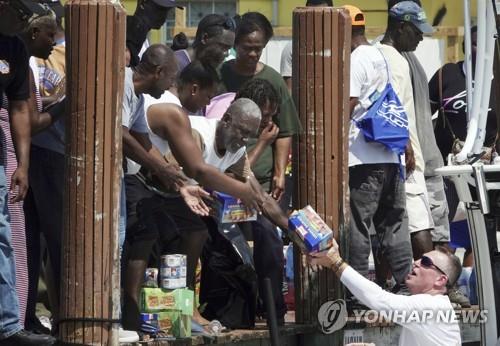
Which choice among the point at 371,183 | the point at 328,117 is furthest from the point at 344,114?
the point at 371,183

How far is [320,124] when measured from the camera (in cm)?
962

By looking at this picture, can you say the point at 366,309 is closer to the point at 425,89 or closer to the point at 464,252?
the point at 425,89

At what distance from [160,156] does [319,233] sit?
1.01m

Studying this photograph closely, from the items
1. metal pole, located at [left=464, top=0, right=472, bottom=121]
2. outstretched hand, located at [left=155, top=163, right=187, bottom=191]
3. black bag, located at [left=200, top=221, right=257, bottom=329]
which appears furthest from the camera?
black bag, located at [left=200, top=221, right=257, bottom=329]

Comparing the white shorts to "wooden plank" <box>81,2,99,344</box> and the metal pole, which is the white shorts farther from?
"wooden plank" <box>81,2,99,344</box>

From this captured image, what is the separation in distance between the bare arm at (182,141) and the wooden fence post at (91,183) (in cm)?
63

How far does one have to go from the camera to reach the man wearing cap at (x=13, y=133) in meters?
7.57

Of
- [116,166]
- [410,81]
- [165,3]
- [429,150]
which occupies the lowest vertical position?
[116,166]

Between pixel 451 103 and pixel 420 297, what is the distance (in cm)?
359

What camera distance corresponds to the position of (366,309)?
33.1ft

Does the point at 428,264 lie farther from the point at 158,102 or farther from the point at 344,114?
the point at 158,102

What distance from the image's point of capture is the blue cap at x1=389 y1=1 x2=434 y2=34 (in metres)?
10.9

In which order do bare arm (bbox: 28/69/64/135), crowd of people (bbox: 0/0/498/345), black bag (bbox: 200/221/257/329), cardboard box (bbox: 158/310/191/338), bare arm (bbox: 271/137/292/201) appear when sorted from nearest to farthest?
crowd of people (bbox: 0/0/498/345), bare arm (bbox: 28/69/64/135), cardboard box (bbox: 158/310/191/338), black bag (bbox: 200/221/257/329), bare arm (bbox: 271/137/292/201)

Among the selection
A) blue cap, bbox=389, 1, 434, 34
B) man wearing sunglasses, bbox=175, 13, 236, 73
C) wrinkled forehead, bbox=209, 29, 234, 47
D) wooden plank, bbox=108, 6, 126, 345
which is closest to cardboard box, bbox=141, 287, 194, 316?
wooden plank, bbox=108, 6, 126, 345
